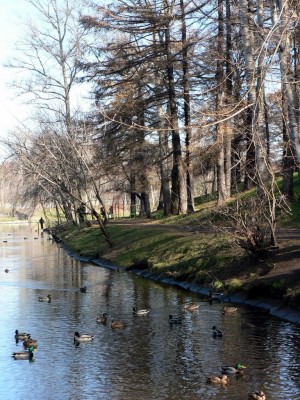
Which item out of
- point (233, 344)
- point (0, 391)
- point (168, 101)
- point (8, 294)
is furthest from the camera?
point (168, 101)

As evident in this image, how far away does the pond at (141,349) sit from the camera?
41.1 feet

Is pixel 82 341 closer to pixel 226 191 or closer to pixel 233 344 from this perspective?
pixel 233 344

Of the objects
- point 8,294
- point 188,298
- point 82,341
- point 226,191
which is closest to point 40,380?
point 82,341

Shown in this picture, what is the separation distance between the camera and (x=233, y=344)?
15711 mm

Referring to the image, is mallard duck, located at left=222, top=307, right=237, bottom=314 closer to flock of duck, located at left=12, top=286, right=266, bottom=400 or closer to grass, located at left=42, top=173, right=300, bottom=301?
flock of duck, located at left=12, top=286, right=266, bottom=400

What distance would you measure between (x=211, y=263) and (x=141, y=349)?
939 centimetres

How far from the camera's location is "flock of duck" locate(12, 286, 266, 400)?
12617mm

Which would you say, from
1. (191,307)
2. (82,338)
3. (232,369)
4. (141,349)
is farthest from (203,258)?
(232,369)

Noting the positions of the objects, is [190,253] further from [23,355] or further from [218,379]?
[218,379]

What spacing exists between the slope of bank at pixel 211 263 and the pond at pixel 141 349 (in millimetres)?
867

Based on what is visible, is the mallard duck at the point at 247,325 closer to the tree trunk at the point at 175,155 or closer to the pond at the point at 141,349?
the pond at the point at 141,349

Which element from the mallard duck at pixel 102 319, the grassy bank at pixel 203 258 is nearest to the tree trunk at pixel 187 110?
the grassy bank at pixel 203 258

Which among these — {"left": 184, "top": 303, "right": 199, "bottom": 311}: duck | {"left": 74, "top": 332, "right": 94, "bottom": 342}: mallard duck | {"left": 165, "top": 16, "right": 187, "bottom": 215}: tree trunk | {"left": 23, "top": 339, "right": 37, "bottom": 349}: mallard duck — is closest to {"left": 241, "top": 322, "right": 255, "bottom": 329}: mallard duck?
{"left": 184, "top": 303, "right": 199, "bottom": 311}: duck

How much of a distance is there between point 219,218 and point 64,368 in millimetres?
18762
